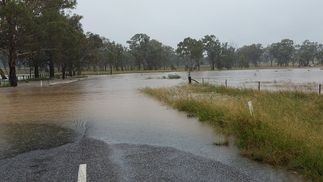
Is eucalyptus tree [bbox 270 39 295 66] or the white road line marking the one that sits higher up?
eucalyptus tree [bbox 270 39 295 66]

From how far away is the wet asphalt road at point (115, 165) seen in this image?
782 centimetres

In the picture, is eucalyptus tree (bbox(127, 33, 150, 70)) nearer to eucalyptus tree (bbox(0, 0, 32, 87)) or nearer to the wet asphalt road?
eucalyptus tree (bbox(0, 0, 32, 87))

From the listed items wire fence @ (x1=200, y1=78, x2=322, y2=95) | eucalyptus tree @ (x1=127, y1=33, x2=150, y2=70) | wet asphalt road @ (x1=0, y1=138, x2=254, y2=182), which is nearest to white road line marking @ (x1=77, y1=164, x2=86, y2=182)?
wet asphalt road @ (x1=0, y1=138, x2=254, y2=182)

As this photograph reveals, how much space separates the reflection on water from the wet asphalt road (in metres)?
0.61

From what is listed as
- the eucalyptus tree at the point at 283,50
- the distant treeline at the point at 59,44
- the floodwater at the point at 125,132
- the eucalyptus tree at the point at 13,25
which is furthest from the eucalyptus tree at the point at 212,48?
the floodwater at the point at 125,132

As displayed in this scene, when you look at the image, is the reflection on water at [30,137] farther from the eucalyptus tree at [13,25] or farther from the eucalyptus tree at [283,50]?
the eucalyptus tree at [283,50]

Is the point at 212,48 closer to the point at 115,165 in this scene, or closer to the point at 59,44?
the point at 59,44

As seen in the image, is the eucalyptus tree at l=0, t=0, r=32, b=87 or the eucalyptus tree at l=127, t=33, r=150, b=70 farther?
the eucalyptus tree at l=127, t=33, r=150, b=70

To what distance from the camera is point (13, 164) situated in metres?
9.01

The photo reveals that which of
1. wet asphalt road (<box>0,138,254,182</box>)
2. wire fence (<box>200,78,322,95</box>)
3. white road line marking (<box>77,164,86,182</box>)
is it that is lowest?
wire fence (<box>200,78,322,95</box>)

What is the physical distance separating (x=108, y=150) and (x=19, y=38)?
43598mm

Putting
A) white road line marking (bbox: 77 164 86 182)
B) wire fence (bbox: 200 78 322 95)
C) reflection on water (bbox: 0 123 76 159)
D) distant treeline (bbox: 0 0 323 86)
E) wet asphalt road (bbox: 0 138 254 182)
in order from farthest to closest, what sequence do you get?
distant treeline (bbox: 0 0 323 86), wire fence (bbox: 200 78 322 95), reflection on water (bbox: 0 123 76 159), wet asphalt road (bbox: 0 138 254 182), white road line marking (bbox: 77 164 86 182)

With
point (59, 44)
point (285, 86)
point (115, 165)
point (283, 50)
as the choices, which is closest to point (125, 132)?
point (115, 165)

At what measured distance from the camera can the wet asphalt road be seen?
7824 millimetres
